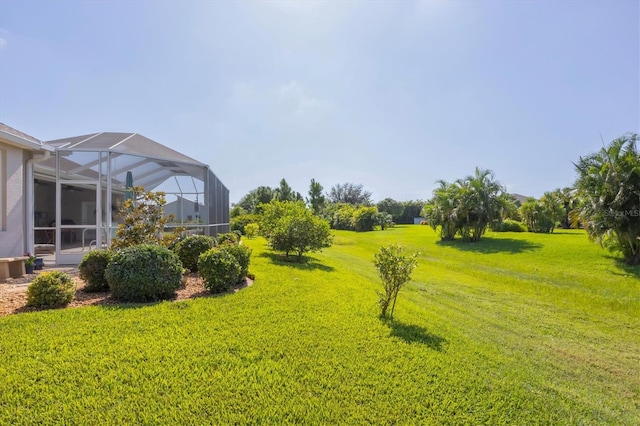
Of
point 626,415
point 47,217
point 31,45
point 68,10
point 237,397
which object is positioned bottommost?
point 626,415

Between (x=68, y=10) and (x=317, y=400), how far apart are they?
36.4 ft

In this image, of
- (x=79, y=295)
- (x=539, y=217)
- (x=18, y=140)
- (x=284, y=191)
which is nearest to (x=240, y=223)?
(x=284, y=191)

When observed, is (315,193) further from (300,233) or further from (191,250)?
(191,250)

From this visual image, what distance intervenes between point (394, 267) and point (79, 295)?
5.47 metres

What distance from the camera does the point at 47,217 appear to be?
12375 millimetres

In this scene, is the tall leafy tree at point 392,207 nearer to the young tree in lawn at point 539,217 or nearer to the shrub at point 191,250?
the young tree in lawn at point 539,217

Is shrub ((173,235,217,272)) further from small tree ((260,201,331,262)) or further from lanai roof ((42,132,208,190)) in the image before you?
lanai roof ((42,132,208,190))

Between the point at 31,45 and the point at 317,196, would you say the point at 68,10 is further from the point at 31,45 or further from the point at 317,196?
the point at 317,196

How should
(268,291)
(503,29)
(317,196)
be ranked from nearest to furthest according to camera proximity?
(268,291)
(503,29)
(317,196)

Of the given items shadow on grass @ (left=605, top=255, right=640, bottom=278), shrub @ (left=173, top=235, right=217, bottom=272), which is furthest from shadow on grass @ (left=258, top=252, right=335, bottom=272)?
shadow on grass @ (left=605, top=255, right=640, bottom=278)

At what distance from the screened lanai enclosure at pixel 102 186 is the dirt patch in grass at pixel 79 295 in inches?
93.2

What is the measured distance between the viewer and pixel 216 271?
5.67 meters

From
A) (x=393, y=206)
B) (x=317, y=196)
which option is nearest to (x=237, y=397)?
(x=317, y=196)

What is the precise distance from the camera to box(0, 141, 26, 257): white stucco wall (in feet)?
25.6
